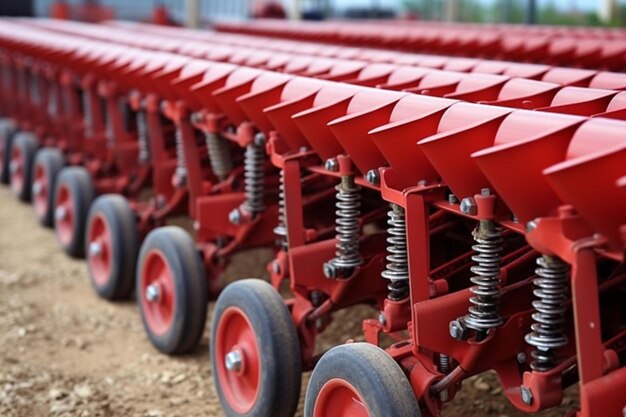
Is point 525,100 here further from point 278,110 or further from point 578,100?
point 278,110

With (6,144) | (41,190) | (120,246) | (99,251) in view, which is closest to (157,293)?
(120,246)

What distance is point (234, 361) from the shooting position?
10.7 ft

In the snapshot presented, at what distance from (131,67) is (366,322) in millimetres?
2490

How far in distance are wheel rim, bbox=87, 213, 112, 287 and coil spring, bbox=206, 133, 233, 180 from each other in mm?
896

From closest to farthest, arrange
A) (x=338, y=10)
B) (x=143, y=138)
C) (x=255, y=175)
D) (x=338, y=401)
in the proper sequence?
(x=338, y=401), (x=255, y=175), (x=143, y=138), (x=338, y=10)

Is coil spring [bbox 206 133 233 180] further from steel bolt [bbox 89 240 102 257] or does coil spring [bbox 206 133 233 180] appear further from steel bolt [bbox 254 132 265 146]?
steel bolt [bbox 89 240 102 257]

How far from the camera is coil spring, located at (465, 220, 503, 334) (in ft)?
8.05

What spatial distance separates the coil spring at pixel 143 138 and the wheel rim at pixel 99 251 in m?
0.59

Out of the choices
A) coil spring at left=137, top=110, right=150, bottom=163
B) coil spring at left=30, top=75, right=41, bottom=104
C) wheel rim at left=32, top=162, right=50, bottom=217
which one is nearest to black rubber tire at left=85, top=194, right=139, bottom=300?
coil spring at left=137, top=110, right=150, bottom=163

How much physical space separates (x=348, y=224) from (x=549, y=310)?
0.92 metres

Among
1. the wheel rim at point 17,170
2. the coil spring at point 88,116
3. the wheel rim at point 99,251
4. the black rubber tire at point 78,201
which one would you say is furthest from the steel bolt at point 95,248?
the wheel rim at point 17,170

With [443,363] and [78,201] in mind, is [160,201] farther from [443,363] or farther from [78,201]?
[443,363]

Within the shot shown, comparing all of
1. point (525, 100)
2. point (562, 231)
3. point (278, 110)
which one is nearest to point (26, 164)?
point (278, 110)

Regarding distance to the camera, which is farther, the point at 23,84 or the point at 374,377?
the point at 23,84
